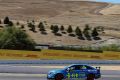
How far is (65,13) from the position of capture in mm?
143250

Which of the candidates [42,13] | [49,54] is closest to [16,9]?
[42,13]

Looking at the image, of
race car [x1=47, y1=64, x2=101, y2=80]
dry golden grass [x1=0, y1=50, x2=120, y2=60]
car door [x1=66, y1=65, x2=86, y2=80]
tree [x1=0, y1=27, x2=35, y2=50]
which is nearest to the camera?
race car [x1=47, y1=64, x2=101, y2=80]

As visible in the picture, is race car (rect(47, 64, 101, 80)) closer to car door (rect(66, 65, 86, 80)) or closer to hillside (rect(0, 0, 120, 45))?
car door (rect(66, 65, 86, 80))

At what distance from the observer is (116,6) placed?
160m

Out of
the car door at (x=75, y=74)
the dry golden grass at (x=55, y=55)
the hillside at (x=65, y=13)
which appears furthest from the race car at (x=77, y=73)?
the hillside at (x=65, y=13)

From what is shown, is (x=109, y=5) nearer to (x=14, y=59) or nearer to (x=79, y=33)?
(x=79, y=33)

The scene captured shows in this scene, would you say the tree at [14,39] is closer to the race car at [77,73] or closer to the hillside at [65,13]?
the hillside at [65,13]

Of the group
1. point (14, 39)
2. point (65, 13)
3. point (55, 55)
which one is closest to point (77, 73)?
point (55, 55)

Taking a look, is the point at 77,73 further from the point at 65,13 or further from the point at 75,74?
the point at 65,13

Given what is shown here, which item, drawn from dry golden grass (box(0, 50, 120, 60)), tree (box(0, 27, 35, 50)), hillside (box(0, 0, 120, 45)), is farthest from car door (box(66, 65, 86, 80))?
hillside (box(0, 0, 120, 45))

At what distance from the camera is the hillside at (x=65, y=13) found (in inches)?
4924

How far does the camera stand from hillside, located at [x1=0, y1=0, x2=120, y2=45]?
125062 millimetres

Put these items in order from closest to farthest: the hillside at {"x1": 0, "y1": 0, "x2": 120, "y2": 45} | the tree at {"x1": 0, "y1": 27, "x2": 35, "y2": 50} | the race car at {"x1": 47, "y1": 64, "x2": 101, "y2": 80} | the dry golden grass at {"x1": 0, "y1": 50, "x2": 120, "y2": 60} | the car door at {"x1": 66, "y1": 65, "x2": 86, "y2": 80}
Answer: the race car at {"x1": 47, "y1": 64, "x2": 101, "y2": 80} → the car door at {"x1": 66, "y1": 65, "x2": 86, "y2": 80} → the dry golden grass at {"x1": 0, "y1": 50, "x2": 120, "y2": 60} → the tree at {"x1": 0, "y1": 27, "x2": 35, "y2": 50} → the hillside at {"x1": 0, "y1": 0, "x2": 120, "y2": 45}

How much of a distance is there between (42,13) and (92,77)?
4499 inches
